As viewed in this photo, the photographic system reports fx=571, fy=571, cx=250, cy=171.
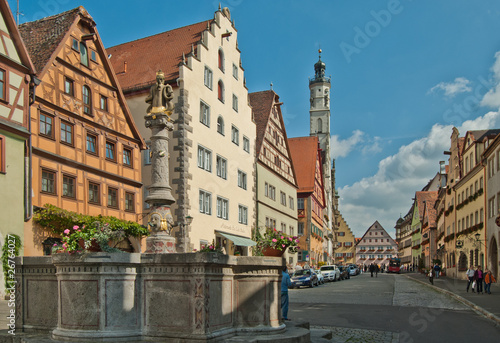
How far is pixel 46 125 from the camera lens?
23531 mm

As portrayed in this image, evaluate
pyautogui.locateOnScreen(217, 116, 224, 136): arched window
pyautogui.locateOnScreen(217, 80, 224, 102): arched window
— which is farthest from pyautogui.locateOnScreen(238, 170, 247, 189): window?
pyautogui.locateOnScreen(217, 80, 224, 102): arched window

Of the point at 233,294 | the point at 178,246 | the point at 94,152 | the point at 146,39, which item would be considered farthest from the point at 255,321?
the point at 146,39

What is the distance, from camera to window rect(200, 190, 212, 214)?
32.6 meters

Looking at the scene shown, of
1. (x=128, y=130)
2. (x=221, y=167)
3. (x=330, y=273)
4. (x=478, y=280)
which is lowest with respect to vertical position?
(x=330, y=273)

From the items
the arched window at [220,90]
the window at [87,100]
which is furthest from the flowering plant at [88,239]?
the arched window at [220,90]

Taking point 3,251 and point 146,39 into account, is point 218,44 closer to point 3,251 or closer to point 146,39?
point 146,39

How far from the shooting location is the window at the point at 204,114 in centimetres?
3338

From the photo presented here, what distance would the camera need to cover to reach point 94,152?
1037 inches

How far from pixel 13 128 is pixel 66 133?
Result: 3.78m

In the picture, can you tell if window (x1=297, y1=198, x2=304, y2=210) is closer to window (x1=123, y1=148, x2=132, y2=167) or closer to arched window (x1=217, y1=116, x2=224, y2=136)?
arched window (x1=217, y1=116, x2=224, y2=136)

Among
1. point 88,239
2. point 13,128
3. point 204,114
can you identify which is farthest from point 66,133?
point 88,239

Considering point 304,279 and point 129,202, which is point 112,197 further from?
point 304,279

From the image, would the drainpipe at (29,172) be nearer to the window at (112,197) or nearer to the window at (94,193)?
the window at (94,193)

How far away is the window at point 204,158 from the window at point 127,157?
4605mm
